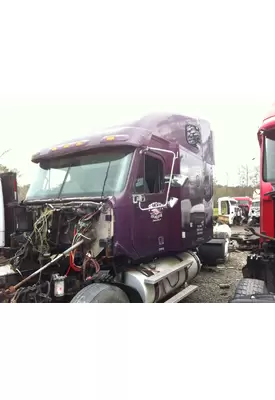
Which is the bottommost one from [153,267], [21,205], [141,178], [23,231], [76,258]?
[153,267]

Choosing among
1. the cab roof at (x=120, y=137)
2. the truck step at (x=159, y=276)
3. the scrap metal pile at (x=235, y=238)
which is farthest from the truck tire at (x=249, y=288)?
the scrap metal pile at (x=235, y=238)

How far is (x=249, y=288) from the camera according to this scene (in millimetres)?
1680

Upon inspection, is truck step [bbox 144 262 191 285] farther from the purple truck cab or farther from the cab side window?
the cab side window

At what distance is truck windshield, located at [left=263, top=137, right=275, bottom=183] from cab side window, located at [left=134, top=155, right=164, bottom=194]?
29.2 inches

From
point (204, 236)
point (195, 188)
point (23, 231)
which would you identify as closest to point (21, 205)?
point (23, 231)

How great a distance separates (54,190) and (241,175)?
1333mm

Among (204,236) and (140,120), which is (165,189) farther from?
(204,236)

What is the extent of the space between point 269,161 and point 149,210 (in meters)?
0.85

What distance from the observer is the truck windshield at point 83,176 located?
78.9 inches

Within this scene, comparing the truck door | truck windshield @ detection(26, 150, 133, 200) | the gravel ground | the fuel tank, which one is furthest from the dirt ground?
truck windshield @ detection(26, 150, 133, 200)

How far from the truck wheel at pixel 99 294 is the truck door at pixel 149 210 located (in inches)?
13.7

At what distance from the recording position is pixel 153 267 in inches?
87.2

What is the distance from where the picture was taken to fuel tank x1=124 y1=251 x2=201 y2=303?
6.53ft

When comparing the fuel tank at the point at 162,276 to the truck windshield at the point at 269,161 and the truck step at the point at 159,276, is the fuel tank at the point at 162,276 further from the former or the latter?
the truck windshield at the point at 269,161
